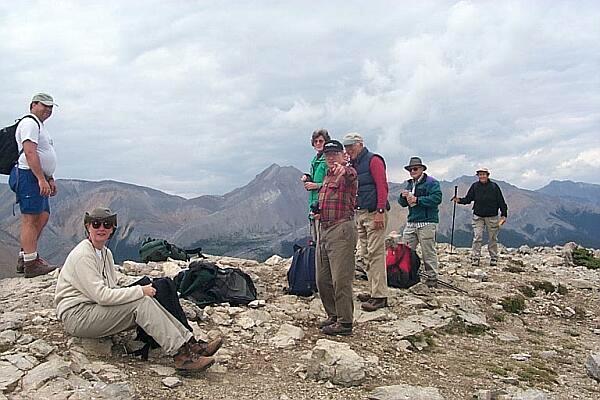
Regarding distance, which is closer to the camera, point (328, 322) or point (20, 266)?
point (328, 322)

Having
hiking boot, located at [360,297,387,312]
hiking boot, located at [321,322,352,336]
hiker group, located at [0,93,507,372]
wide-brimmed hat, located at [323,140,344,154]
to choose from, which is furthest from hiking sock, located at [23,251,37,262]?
hiking boot, located at [360,297,387,312]

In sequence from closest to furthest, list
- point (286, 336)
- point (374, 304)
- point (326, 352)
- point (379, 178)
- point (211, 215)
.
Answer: point (326, 352) < point (286, 336) < point (379, 178) < point (374, 304) < point (211, 215)

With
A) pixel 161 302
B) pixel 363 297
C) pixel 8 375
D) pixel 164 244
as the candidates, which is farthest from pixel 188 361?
pixel 164 244

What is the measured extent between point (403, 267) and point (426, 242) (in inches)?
24.3

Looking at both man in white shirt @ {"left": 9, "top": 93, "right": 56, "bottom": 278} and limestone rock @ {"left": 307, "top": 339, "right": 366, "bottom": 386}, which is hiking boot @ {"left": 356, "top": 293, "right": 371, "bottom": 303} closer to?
limestone rock @ {"left": 307, "top": 339, "right": 366, "bottom": 386}

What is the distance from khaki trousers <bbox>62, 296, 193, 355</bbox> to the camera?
18.3 ft

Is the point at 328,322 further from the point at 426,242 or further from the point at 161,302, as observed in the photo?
the point at 426,242

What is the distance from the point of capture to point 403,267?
32.5 feet

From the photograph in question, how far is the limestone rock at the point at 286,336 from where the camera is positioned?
705 centimetres

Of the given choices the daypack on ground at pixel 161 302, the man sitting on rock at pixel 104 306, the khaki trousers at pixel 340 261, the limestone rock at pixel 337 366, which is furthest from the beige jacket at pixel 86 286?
the khaki trousers at pixel 340 261

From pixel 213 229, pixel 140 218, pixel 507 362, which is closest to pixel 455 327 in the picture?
pixel 507 362

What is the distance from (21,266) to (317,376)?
203 inches

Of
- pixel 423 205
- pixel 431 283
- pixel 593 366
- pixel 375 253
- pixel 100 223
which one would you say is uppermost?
pixel 423 205

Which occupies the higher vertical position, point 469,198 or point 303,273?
point 469,198
